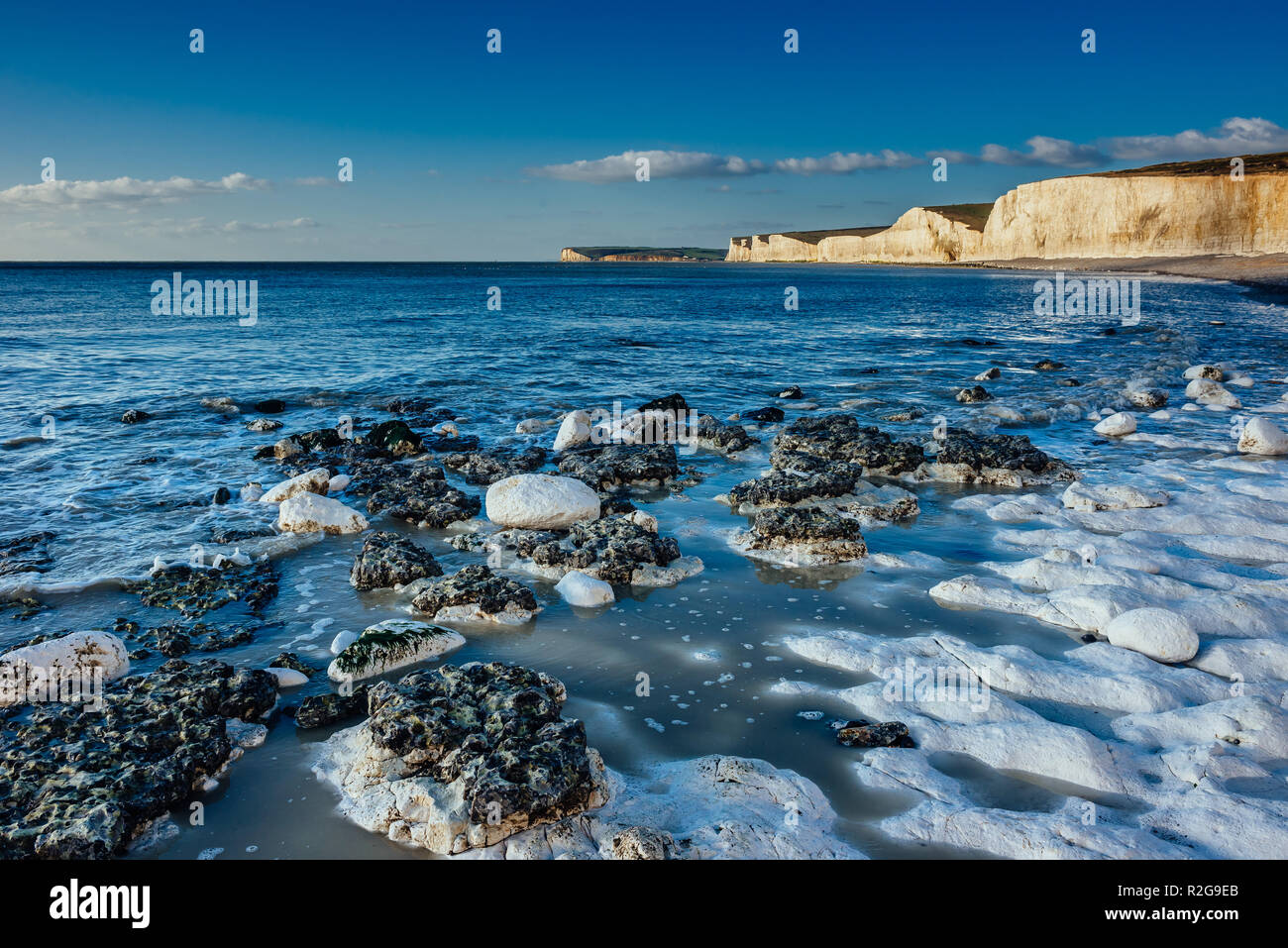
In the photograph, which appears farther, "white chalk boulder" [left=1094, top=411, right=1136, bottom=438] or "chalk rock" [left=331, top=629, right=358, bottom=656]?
"white chalk boulder" [left=1094, top=411, right=1136, bottom=438]

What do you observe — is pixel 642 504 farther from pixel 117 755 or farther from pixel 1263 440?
pixel 1263 440

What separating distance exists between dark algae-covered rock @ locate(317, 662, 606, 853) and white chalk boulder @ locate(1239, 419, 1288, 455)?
1393 cm

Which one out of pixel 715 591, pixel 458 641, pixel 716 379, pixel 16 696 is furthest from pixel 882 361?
pixel 16 696

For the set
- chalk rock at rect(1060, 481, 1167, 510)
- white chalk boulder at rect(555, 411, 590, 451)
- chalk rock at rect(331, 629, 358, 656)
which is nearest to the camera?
chalk rock at rect(331, 629, 358, 656)

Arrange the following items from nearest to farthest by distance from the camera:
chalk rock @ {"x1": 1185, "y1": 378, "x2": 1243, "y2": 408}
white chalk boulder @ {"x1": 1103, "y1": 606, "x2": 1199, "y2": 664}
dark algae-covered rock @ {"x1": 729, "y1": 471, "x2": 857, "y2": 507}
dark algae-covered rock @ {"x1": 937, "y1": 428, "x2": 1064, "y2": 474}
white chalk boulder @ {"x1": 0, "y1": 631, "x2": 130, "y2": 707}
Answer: white chalk boulder @ {"x1": 0, "y1": 631, "x2": 130, "y2": 707} → white chalk boulder @ {"x1": 1103, "y1": 606, "x2": 1199, "y2": 664} → dark algae-covered rock @ {"x1": 729, "y1": 471, "x2": 857, "y2": 507} → dark algae-covered rock @ {"x1": 937, "y1": 428, "x2": 1064, "y2": 474} → chalk rock @ {"x1": 1185, "y1": 378, "x2": 1243, "y2": 408}

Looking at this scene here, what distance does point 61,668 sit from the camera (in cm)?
618

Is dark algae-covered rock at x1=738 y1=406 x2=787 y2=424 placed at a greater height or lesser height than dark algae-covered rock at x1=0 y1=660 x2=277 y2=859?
greater

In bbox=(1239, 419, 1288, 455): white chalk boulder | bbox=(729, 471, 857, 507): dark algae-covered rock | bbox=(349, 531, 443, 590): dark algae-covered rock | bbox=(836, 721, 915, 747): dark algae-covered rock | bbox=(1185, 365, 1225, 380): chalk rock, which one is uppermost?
bbox=(1185, 365, 1225, 380): chalk rock

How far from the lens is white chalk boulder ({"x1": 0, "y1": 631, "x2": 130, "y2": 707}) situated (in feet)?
19.6

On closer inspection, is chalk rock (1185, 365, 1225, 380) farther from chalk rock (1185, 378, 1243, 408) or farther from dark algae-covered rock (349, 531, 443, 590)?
dark algae-covered rock (349, 531, 443, 590)

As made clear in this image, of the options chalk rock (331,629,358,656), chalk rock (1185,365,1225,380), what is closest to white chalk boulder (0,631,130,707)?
chalk rock (331,629,358,656)

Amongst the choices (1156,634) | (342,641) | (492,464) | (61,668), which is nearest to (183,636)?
(61,668)

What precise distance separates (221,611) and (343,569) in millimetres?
1423

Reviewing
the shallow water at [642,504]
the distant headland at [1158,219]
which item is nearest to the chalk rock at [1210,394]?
the shallow water at [642,504]
